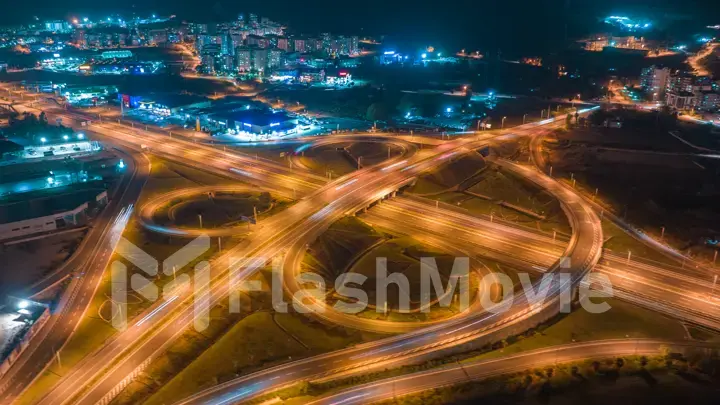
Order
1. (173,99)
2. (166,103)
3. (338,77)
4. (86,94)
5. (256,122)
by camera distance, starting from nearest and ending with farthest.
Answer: (256,122) → (166,103) → (173,99) → (86,94) → (338,77)

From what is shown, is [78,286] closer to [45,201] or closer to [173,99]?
[45,201]

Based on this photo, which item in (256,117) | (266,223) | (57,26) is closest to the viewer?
(266,223)

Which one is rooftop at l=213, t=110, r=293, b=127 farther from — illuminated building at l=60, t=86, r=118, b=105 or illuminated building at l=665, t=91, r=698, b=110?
illuminated building at l=665, t=91, r=698, b=110

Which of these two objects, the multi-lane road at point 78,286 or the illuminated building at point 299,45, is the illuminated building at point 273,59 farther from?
the multi-lane road at point 78,286

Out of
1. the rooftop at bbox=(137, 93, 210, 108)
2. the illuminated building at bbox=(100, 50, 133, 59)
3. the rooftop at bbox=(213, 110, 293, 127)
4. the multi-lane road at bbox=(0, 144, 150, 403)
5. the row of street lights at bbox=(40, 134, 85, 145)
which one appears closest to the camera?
the multi-lane road at bbox=(0, 144, 150, 403)

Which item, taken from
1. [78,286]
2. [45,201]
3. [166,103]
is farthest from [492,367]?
[166,103]

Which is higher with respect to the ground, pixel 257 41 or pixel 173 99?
pixel 257 41

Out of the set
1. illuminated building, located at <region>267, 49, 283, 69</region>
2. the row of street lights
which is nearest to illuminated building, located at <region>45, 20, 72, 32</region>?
illuminated building, located at <region>267, 49, 283, 69</region>

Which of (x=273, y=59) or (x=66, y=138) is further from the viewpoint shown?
(x=273, y=59)

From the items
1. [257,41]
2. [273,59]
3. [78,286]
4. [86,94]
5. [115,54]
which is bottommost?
[78,286]

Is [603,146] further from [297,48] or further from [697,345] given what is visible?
[297,48]
